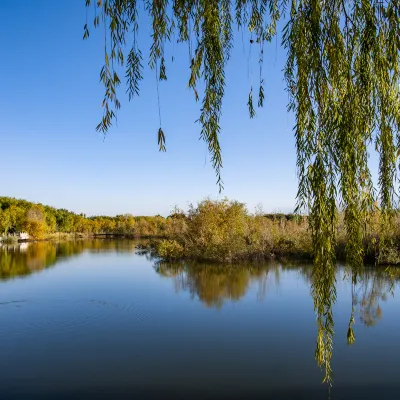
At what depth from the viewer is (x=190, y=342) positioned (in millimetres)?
6887

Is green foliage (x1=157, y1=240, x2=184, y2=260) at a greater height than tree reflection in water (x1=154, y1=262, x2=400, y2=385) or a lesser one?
greater

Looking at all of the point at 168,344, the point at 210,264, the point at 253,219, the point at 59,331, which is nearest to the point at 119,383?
the point at 168,344

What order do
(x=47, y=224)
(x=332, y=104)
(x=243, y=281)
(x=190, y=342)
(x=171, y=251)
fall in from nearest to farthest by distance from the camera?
(x=332, y=104) → (x=190, y=342) → (x=243, y=281) → (x=171, y=251) → (x=47, y=224)

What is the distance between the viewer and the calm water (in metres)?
5.16

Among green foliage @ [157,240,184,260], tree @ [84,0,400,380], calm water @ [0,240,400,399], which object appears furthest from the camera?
green foliage @ [157,240,184,260]

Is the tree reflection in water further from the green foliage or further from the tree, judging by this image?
the tree

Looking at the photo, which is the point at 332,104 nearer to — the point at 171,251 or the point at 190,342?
the point at 190,342

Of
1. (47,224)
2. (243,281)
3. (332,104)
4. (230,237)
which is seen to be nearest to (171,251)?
(230,237)

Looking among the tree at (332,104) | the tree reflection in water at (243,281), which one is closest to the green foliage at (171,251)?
the tree reflection in water at (243,281)

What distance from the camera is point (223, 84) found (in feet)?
6.62

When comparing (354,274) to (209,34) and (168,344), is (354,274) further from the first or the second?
(168,344)

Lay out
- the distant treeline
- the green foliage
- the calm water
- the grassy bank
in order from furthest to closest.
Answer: the distant treeline
the green foliage
the grassy bank
the calm water

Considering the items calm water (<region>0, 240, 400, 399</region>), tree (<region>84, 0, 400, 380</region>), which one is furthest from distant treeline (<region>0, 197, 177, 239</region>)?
tree (<region>84, 0, 400, 380</region>)

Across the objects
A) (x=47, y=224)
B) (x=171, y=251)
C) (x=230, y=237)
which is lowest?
(x=171, y=251)
